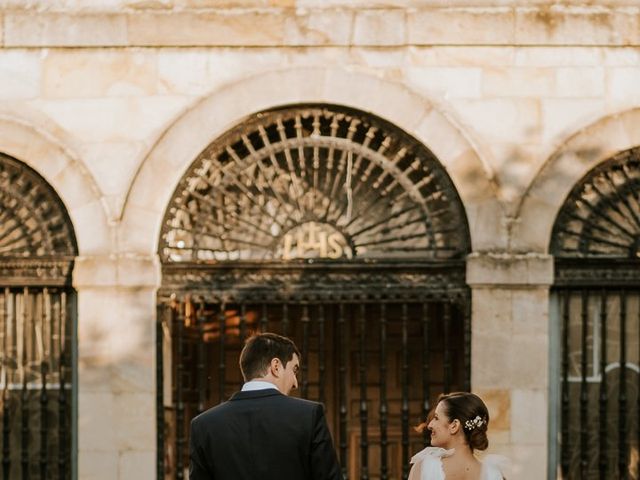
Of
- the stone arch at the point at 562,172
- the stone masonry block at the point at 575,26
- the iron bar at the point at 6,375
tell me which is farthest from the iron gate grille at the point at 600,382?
the iron bar at the point at 6,375

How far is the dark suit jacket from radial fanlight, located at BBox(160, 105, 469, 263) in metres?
4.13

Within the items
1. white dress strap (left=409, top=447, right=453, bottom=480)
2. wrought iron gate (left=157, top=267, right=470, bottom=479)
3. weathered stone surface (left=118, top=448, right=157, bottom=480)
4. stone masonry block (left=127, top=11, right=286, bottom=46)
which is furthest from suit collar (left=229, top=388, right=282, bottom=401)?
stone masonry block (left=127, top=11, right=286, bottom=46)

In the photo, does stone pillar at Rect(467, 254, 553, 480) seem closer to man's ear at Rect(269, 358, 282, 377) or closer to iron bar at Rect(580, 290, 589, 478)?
iron bar at Rect(580, 290, 589, 478)

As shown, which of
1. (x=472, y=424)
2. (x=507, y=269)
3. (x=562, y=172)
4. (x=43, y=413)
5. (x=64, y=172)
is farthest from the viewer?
(x=43, y=413)

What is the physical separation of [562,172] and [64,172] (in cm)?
362

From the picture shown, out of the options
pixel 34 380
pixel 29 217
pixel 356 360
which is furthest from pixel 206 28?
pixel 356 360

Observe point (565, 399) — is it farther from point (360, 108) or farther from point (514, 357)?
point (360, 108)

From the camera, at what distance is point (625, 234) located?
945 centimetres

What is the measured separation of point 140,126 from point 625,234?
12.0ft

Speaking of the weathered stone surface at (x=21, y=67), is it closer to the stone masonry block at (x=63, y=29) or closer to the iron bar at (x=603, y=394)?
the stone masonry block at (x=63, y=29)

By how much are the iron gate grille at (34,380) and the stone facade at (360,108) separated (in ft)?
0.94

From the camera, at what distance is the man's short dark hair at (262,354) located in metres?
5.36

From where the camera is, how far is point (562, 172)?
9.24 metres

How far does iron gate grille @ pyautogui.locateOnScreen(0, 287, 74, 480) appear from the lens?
9484mm
